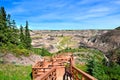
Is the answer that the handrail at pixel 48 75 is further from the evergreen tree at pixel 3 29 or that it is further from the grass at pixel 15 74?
the evergreen tree at pixel 3 29

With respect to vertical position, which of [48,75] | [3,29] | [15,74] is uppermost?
[3,29]

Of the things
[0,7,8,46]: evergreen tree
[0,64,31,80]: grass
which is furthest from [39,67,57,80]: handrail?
[0,7,8,46]: evergreen tree

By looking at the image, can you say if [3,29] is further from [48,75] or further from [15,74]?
[48,75]

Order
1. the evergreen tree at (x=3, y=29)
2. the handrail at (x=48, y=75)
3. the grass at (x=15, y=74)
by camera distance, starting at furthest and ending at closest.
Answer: the evergreen tree at (x=3, y=29)
the grass at (x=15, y=74)
the handrail at (x=48, y=75)

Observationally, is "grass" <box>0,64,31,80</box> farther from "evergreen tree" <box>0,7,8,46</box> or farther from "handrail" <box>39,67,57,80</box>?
"evergreen tree" <box>0,7,8,46</box>

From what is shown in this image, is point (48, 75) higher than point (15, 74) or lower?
higher

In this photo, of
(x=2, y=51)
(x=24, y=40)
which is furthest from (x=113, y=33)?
(x=2, y=51)

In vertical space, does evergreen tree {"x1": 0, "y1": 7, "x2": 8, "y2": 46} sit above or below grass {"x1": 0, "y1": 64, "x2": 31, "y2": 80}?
above

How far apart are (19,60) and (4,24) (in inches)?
696

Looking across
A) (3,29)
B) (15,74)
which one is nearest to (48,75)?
(15,74)

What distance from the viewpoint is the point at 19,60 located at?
31.5 m

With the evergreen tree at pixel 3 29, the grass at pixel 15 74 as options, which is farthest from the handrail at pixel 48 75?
the evergreen tree at pixel 3 29

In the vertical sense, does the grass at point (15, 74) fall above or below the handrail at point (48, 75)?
below

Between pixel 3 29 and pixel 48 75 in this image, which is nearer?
pixel 48 75
